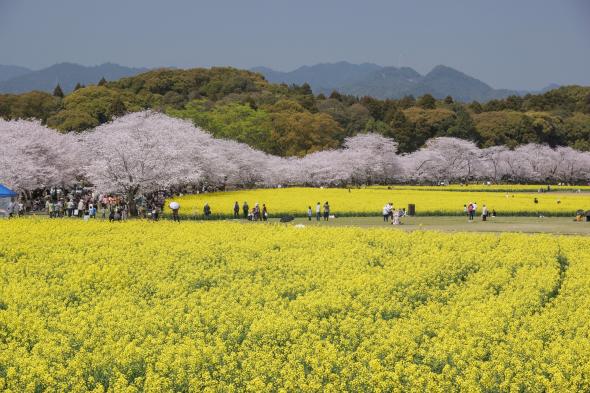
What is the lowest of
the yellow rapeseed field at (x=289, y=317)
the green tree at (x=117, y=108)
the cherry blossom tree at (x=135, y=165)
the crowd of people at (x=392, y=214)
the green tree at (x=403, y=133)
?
the yellow rapeseed field at (x=289, y=317)

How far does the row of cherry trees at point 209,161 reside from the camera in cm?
4653

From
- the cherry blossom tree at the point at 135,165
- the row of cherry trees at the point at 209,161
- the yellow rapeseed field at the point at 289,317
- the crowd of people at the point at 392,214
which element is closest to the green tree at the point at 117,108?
the row of cherry trees at the point at 209,161

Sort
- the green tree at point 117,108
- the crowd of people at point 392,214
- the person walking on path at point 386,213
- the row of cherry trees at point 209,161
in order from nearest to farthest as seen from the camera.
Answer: the crowd of people at point 392,214, the person walking on path at point 386,213, the row of cherry trees at point 209,161, the green tree at point 117,108

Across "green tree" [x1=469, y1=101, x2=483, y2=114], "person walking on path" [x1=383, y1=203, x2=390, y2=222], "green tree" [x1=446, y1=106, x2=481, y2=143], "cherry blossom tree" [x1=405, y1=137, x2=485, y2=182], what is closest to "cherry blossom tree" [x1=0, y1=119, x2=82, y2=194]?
"person walking on path" [x1=383, y1=203, x2=390, y2=222]

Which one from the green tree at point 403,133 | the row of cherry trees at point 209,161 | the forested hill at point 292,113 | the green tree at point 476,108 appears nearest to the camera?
the row of cherry trees at point 209,161

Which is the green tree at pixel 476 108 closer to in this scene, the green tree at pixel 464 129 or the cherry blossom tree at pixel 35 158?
the green tree at pixel 464 129

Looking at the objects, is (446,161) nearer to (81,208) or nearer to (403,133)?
(403,133)

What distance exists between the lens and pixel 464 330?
11516mm

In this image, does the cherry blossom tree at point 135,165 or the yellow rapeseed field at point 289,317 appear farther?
the cherry blossom tree at point 135,165

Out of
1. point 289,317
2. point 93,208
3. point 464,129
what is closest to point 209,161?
point 93,208

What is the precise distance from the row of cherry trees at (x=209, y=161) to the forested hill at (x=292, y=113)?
6046 millimetres

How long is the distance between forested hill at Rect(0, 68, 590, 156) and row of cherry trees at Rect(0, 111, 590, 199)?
605 centimetres

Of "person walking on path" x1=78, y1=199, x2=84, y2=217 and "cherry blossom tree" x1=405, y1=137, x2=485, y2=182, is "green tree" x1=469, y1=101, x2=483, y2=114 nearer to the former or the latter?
"cherry blossom tree" x1=405, y1=137, x2=485, y2=182

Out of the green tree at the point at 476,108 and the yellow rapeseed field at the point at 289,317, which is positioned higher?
the green tree at the point at 476,108
